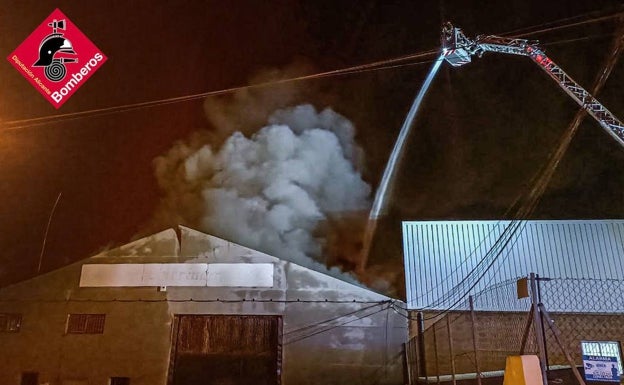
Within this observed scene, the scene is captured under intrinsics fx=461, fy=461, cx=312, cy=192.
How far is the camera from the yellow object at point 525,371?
446cm

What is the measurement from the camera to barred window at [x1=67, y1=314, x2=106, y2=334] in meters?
14.6

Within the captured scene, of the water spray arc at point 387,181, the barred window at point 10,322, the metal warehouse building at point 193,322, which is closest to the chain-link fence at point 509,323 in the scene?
the metal warehouse building at point 193,322

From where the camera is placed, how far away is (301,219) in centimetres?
1780

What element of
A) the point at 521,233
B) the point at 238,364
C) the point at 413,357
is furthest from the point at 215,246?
Result: the point at 521,233

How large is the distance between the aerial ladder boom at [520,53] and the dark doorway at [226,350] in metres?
9.31

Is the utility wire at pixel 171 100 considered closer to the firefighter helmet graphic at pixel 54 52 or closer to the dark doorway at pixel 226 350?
the firefighter helmet graphic at pixel 54 52

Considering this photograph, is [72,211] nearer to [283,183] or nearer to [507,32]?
[283,183]

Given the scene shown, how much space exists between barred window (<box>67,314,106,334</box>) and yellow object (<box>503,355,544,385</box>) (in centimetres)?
1345

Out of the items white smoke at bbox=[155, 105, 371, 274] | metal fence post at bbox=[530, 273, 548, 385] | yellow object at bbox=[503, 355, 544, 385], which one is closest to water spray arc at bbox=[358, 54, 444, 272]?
white smoke at bbox=[155, 105, 371, 274]

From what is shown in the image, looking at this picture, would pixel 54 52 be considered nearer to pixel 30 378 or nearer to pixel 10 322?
pixel 10 322

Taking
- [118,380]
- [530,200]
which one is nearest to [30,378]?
[118,380]

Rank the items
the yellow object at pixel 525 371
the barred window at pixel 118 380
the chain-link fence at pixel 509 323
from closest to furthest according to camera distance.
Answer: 1. the yellow object at pixel 525 371
2. the chain-link fence at pixel 509 323
3. the barred window at pixel 118 380

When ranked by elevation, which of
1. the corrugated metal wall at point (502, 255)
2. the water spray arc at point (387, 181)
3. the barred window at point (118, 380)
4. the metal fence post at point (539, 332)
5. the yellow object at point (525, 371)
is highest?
the water spray arc at point (387, 181)

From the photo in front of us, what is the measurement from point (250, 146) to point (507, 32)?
11.0m
